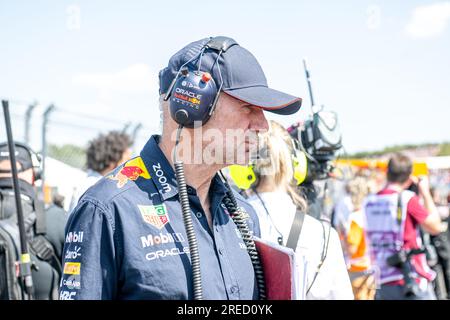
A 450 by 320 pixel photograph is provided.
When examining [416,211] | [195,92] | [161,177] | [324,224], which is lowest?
[416,211]

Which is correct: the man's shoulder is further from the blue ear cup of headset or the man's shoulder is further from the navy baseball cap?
the navy baseball cap

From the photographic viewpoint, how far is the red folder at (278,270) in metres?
1.98

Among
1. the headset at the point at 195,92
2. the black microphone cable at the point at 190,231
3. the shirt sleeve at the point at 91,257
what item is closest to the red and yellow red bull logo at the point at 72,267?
the shirt sleeve at the point at 91,257

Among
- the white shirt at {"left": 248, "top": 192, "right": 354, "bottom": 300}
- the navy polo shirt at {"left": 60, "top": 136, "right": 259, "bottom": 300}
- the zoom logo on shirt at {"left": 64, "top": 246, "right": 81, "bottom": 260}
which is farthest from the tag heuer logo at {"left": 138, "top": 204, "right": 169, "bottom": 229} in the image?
the white shirt at {"left": 248, "top": 192, "right": 354, "bottom": 300}

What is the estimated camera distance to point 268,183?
132 inches

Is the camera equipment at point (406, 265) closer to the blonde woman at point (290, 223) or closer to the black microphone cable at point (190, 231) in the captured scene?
the blonde woman at point (290, 223)

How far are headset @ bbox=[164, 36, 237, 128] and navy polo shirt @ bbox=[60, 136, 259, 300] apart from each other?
0.64ft

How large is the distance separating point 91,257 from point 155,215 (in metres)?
0.24

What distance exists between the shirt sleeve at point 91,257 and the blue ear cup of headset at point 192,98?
1.42 ft

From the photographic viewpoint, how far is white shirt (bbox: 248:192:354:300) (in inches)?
107

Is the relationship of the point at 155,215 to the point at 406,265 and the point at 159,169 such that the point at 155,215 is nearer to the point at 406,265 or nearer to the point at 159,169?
the point at 159,169

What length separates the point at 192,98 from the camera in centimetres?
194

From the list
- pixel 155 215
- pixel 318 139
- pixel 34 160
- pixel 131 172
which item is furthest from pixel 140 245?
pixel 34 160
